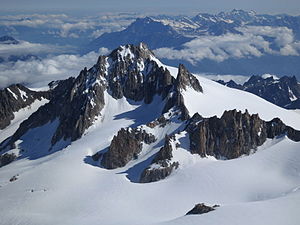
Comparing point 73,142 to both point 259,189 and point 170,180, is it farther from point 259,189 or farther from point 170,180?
point 259,189

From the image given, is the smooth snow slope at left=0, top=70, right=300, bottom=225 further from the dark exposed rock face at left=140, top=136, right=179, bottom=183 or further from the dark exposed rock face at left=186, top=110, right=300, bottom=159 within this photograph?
the dark exposed rock face at left=186, top=110, right=300, bottom=159

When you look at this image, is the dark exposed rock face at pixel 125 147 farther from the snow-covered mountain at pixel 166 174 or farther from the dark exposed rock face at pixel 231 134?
the dark exposed rock face at pixel 231 134

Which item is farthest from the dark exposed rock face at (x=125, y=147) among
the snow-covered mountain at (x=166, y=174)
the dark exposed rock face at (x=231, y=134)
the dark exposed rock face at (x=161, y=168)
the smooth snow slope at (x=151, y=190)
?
the dark exposed rock face at (x=231, y=134)

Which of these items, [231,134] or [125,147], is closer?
[231,134]

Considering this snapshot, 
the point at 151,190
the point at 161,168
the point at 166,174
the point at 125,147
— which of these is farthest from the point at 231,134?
the point at 151,190

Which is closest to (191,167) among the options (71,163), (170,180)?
(170,180)

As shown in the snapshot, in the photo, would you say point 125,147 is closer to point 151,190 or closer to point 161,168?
point 161,168

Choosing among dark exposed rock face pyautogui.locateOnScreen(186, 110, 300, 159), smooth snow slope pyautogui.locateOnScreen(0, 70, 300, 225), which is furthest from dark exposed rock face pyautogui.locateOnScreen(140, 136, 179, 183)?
dark exposed rock face pyautogui.locateOnScreen(186, 110, 300, 159)
